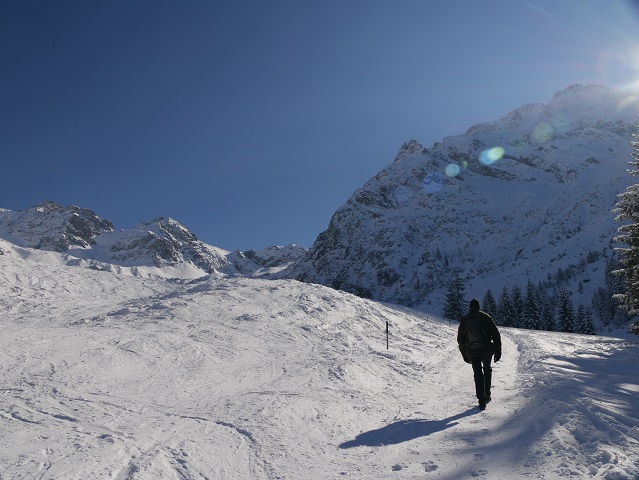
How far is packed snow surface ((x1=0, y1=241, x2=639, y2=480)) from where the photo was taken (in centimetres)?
505

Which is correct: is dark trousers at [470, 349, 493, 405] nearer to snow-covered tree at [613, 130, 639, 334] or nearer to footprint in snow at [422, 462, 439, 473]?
footprint in snow at [422, 462, 439, 473]

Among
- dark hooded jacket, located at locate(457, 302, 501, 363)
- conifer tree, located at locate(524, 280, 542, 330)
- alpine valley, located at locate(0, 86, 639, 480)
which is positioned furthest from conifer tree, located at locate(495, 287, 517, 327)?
dark hooded jacket, located at locate(457, 302, 501, 363)

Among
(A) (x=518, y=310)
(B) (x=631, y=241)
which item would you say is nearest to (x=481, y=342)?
Result: (B) (x=631, y=241)

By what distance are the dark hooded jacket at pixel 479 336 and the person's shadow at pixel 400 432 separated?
126cm

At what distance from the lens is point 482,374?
778cm

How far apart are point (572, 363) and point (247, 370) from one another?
1023 cm

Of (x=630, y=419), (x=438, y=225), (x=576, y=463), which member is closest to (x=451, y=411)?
(x=630, y=419)

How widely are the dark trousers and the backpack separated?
0.48 ft

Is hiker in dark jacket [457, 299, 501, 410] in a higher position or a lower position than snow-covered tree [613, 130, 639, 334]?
lower

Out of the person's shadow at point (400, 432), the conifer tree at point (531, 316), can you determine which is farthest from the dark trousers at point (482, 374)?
the conifer tree at point (531, 316)

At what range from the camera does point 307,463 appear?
213 inches

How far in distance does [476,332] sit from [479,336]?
3.6 inches

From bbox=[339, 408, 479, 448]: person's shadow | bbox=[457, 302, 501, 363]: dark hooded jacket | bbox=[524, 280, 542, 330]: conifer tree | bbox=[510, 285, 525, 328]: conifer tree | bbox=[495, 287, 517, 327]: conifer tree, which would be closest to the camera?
bbox=[339, 408, 479, 448]: person's shadow

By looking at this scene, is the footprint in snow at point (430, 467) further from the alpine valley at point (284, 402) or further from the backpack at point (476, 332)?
the backpack at point (476, 332)
